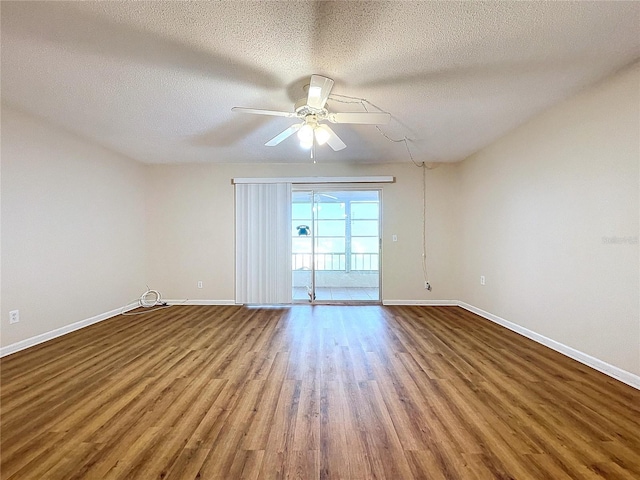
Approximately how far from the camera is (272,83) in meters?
2.33

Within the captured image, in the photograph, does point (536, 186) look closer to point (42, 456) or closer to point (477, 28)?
point (477, 28)

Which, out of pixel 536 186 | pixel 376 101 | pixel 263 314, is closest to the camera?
pixel 376 101

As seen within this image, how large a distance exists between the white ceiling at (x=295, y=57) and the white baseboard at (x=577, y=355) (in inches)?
88.5

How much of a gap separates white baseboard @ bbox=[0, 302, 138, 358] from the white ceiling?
225cm

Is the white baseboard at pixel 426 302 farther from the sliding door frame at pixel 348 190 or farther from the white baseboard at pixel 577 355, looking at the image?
the white baseboard at pixel 577 355

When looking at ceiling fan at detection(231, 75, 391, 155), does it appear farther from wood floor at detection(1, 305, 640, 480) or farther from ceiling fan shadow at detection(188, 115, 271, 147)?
wood floor at detection(1, 305, 640, 480)

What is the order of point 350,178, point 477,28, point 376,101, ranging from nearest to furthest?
point 477,28 < point 376,101 < point 350,178

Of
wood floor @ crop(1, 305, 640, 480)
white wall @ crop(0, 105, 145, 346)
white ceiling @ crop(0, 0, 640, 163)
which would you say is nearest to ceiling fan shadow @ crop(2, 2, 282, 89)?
white ceiling @ crop(0, 0, 640, 163)

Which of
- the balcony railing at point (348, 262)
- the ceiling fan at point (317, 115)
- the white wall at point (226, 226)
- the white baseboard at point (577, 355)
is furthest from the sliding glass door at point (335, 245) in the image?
the ceiling fan at point (317, 115)

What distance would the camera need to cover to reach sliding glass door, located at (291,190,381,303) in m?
5.18

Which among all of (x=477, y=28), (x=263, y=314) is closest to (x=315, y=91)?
(x=477, y=28)

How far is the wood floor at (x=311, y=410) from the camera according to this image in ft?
4.56

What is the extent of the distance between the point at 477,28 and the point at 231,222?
4117 millimetres

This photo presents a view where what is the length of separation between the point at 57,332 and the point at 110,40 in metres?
3.10
